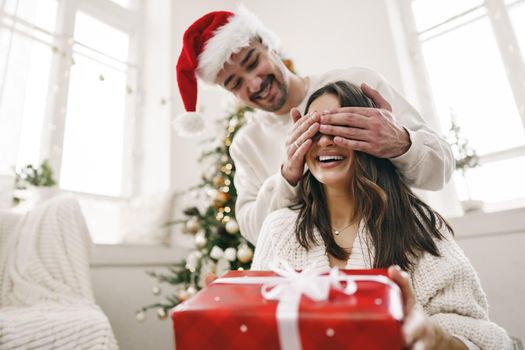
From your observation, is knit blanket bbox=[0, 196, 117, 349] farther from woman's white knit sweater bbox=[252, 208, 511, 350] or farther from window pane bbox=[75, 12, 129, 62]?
window pane bbox=[75, 12, 129, 62]

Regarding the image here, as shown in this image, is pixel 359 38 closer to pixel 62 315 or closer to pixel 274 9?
pixel 274 9

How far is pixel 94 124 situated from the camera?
2.90 meters

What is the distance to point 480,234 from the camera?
181cm

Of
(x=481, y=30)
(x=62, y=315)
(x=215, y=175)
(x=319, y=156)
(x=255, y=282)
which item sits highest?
(x=481, y=30)

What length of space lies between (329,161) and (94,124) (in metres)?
2.58

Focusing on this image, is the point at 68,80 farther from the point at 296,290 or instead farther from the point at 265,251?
the point at 296,290

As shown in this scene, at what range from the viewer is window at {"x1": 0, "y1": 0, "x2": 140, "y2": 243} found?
256cm

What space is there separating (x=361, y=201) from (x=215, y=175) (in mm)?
1446

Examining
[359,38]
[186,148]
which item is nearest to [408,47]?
[359,38]

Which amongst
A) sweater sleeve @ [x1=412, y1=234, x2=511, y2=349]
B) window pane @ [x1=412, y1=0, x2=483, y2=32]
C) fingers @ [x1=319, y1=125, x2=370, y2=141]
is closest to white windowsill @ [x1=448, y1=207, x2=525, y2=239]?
sweater sleeve @ [x1=412, y1=234, x2=511, y2=349]

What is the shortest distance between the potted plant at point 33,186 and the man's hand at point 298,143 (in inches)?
65.1

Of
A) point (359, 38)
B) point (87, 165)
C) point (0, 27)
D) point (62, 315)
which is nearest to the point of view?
point (62, 315)

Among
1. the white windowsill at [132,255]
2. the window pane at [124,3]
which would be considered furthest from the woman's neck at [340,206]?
the window pane at [124,3]

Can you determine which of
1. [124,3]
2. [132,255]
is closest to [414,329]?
[132,255]
